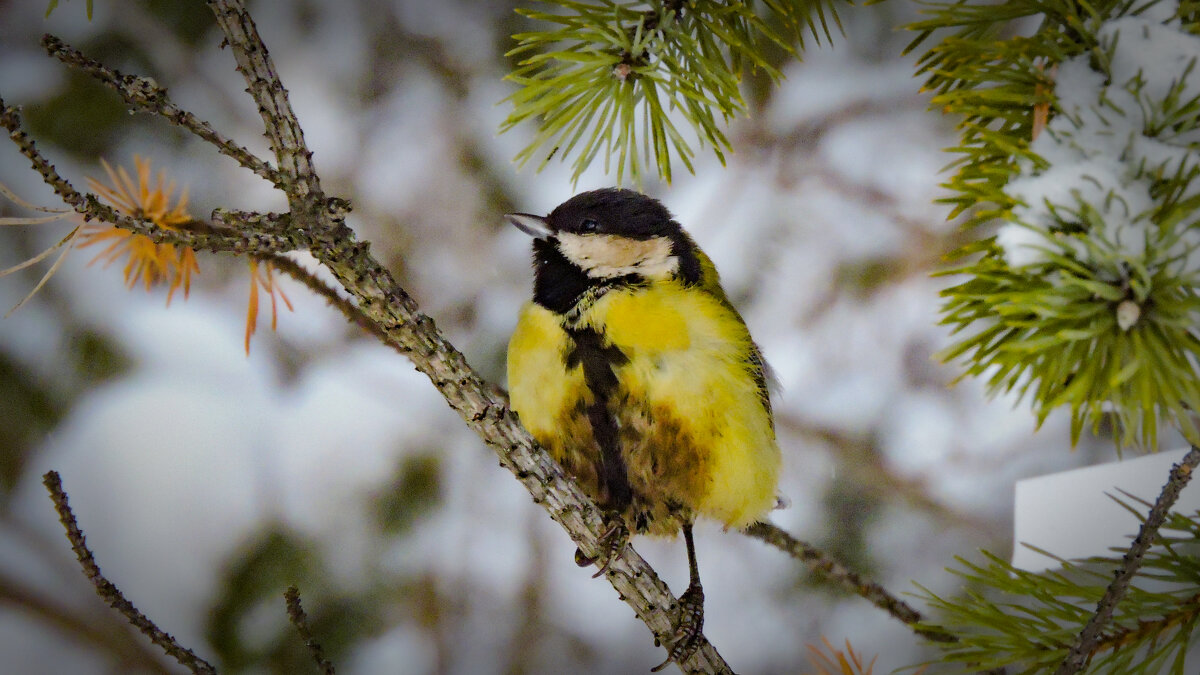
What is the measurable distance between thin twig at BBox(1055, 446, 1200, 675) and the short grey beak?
39 centimetres

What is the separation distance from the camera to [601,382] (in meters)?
0.55

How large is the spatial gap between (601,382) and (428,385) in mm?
419

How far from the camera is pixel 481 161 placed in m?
0.90

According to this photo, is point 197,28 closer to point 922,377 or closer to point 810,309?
point 810,309

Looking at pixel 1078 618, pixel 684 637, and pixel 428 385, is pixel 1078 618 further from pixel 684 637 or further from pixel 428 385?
pixel 428 385

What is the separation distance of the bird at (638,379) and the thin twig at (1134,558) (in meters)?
0.23

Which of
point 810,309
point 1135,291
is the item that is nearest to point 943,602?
point 1135,291

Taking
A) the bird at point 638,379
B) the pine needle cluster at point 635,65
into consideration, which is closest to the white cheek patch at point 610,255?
the bird at point 638,379

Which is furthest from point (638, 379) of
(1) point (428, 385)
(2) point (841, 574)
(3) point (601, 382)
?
(1) point (428, 385)

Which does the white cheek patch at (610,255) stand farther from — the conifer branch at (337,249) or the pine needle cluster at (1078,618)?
the pine needle cluster at (1078,618)

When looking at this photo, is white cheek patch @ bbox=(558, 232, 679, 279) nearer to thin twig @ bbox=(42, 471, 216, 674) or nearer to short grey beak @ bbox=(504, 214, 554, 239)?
short grey beak @ bbox=(504, 214, 554, 239)

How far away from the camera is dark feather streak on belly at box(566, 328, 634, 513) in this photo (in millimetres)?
553

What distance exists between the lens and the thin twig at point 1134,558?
1.12 feet

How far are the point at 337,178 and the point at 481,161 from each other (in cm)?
15
